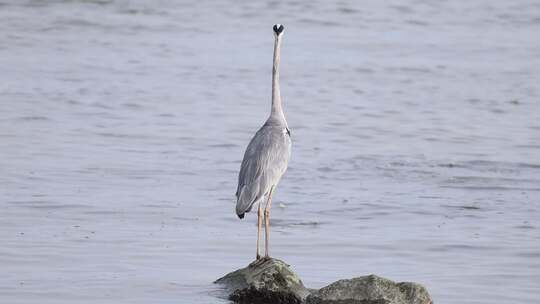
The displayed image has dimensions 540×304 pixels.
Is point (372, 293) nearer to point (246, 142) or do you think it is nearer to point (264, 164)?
point (264, 164)

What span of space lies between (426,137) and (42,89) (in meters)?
5.86

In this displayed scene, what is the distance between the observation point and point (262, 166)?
8789 mm

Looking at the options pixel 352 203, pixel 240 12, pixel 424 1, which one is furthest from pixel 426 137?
pixel 424 1

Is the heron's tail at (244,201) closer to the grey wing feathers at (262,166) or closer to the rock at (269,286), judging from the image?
the grey wing feathers at (262,166)

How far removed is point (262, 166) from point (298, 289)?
3.53ft

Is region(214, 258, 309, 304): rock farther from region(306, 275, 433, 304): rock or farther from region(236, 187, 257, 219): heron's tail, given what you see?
region(236, 187, 257, 219): heron's tail

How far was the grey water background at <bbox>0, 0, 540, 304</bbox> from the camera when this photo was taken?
376 inches

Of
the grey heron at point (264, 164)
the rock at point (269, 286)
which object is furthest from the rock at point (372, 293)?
the grey heron at point (264, 164)

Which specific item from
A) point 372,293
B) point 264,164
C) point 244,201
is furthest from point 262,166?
point 372,293

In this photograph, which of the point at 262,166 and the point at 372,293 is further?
the point at 262,166

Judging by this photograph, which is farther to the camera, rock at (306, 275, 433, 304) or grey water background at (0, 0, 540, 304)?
grey water background at (0, 0, 540, 304)

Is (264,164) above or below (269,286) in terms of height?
above

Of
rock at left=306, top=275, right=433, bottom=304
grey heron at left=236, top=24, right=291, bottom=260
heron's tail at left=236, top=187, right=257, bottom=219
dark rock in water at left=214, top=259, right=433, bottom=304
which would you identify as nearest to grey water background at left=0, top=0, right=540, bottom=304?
dark rock in water at left=214, top=259, right=433, bottom=304

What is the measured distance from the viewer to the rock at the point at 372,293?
25.4 feet
